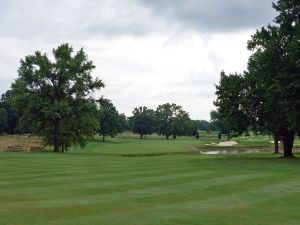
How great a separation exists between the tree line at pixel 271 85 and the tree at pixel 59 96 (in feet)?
79.4

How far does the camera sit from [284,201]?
55.9ft

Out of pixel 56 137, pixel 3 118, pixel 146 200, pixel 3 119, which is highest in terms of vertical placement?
pixel 3 118

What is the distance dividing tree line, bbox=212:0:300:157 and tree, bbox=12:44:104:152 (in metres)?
24.2

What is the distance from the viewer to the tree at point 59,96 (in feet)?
220

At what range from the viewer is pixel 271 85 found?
46031 mm

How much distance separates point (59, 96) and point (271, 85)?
35.9 metres

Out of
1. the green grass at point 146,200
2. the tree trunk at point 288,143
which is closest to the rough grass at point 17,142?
the tree trunk at point 288,143

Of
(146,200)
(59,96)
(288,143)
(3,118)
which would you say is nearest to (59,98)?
(59,96)

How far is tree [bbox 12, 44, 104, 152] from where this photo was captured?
6712 cm

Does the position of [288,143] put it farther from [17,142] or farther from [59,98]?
[17,142]

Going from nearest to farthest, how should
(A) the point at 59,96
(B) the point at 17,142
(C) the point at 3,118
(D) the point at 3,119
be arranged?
1. (A) the point at 59,96
2. (B) the point at 17,142
3. (C) the point at 3,118
4. (D) the point at 3,119

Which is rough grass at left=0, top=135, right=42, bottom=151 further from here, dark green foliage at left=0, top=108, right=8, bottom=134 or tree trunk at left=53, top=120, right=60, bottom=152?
dark green foliage at left=0, top=108, right=8, bottom=134

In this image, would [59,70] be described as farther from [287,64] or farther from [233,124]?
[287,64]

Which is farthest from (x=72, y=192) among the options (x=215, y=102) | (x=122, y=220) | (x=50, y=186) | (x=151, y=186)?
(x=215, y=102)
